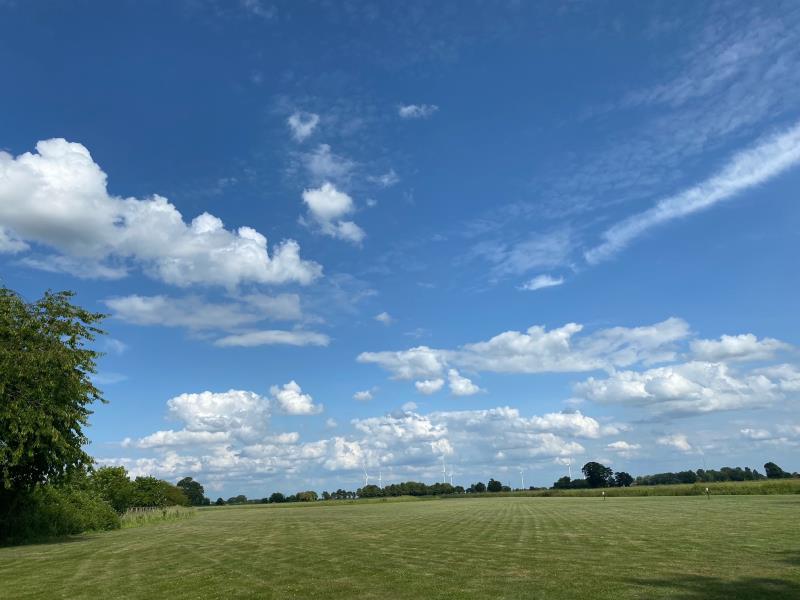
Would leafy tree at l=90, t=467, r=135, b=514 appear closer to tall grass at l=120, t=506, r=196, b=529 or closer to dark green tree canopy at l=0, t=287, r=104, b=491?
tall grass at l=120, t=506, r=196, b=529

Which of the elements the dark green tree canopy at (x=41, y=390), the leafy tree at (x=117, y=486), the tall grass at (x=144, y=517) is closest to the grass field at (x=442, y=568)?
the dark green tree canopy at (x=41, y=390)

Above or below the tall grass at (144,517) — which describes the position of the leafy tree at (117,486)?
above

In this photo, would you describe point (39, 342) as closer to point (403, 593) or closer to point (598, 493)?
point (403, 593)

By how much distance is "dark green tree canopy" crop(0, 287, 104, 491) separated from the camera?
3428 centimetres

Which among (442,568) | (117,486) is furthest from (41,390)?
(117,486)

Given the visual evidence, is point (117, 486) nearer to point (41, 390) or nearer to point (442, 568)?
point (41, 390)

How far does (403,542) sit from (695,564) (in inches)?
673

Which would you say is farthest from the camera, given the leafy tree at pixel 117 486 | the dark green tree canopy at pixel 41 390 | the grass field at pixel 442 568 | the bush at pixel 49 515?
the leafy tree at pixel 117 486

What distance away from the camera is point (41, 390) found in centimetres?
3522

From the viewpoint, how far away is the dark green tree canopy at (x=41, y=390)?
34281 mm

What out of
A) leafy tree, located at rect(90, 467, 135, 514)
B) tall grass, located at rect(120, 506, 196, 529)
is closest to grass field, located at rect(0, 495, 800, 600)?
tall grass, located at rect(120, 506, 196, 529)

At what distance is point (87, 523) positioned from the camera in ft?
181

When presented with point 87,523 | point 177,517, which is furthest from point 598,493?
point 87,523

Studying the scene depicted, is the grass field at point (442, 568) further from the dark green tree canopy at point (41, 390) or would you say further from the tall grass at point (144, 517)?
the tall grass at point (144, 517)
